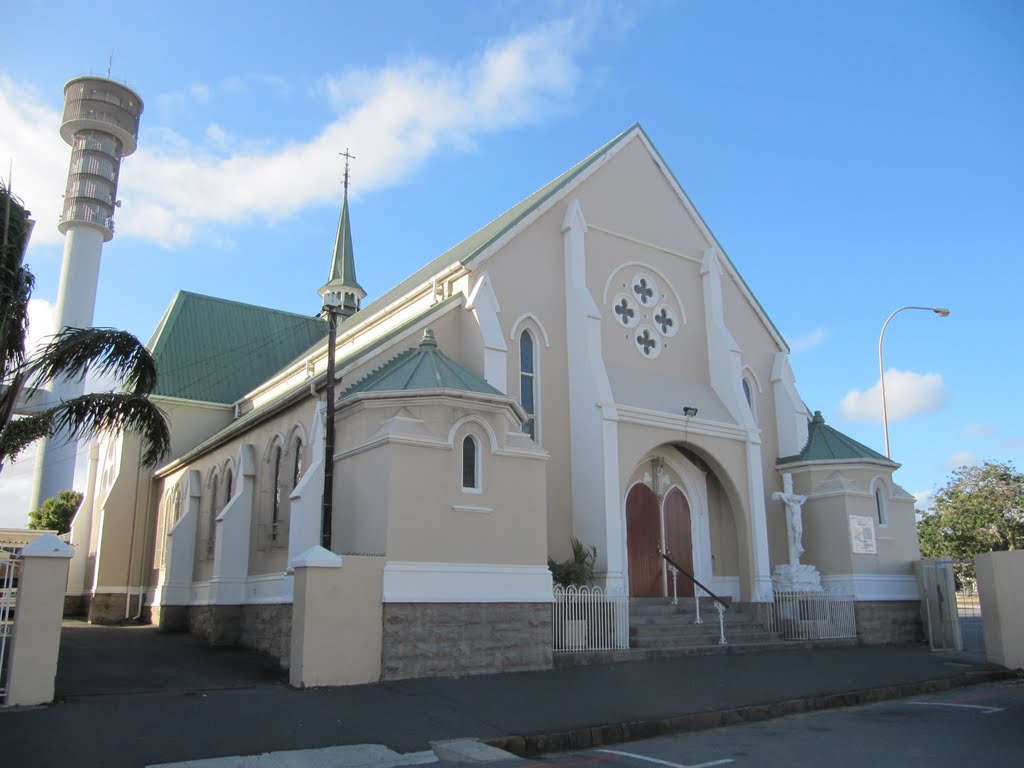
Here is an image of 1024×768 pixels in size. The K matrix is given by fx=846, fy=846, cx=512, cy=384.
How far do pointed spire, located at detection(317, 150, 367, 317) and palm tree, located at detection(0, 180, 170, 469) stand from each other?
2782cm

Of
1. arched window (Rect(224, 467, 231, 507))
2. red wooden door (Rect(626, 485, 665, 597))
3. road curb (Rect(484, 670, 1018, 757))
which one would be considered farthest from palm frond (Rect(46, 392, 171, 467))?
red wooden door (Rect(626, 485, 665, 597))

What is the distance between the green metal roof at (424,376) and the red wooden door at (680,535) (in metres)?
7.40

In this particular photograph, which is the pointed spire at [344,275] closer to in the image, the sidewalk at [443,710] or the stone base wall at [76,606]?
the stone base wall at [76,606]

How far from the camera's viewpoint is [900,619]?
2198 cm

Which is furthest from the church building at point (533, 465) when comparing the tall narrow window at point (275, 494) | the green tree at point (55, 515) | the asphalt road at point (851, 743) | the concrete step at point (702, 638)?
the green tree at point (55, 515)

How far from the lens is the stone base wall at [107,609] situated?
1065 inches

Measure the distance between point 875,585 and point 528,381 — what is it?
420 inches

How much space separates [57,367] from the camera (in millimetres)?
12633

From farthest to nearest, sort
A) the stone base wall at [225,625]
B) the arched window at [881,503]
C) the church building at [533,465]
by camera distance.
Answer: the arched window at [881,503]
the stone base wall at [225,625]
the church building at [533,465]

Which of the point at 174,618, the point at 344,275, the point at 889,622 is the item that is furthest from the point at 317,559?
the point at 344,275

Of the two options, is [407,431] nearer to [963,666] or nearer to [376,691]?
[376,691]

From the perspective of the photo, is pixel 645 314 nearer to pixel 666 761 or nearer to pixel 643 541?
pixel 643 541

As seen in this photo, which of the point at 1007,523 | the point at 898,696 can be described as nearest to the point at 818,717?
the point at 898,696

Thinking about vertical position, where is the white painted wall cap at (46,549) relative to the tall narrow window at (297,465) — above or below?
below
